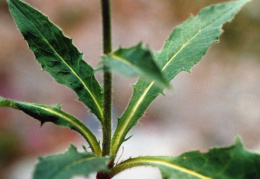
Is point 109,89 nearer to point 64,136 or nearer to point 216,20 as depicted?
point 216,20

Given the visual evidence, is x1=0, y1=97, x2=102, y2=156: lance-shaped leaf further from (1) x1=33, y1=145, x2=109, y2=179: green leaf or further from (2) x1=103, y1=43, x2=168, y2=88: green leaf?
(2) x1=103, y1=43, x2=168, y2=88: green leaf

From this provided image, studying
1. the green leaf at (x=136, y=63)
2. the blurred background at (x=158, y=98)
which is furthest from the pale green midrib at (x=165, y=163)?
the blurred background at (x=158, y=98)

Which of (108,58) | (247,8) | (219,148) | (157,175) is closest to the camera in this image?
(108,58)

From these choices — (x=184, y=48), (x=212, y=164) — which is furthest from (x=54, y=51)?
(x=212, y=164)

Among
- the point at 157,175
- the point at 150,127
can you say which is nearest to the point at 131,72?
the point at 157,175

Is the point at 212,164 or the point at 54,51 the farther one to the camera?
the point at 54,51

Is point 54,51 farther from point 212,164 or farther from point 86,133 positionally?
point 212,164
